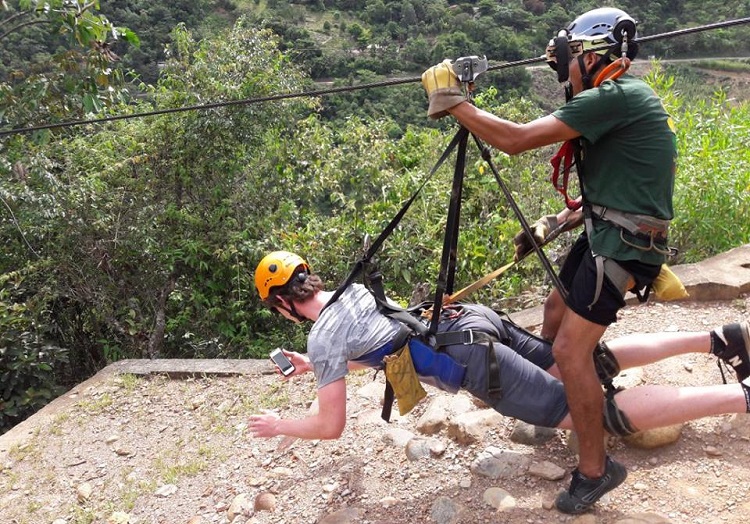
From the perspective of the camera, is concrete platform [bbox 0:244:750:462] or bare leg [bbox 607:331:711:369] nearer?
bare leg [bbox 607:331:711:369]

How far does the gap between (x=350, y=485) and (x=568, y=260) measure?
1563mm

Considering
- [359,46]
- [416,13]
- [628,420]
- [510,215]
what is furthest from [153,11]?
[628,420]

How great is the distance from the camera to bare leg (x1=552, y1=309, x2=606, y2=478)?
261 cm

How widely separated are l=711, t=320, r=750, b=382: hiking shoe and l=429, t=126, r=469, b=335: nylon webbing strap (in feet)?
3.85

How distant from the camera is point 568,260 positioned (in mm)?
2975

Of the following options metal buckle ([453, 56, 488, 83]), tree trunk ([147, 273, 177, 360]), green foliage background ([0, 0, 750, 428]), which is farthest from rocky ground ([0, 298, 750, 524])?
metal buckle ([453, 56, 488, 83])

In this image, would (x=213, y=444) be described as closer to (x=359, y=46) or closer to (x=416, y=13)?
(x=359, y=46)

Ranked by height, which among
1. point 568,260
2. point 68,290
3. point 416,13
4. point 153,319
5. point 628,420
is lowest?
point 153,319

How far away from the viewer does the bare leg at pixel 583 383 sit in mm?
2613

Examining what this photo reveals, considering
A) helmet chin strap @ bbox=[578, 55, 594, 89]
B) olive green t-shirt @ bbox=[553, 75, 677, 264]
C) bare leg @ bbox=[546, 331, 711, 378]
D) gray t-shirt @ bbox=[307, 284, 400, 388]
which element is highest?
helmet chin strap @ bbox=[578, 55, 594, 89]

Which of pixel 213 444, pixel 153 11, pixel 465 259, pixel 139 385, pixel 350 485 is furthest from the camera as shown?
pixel 153 11

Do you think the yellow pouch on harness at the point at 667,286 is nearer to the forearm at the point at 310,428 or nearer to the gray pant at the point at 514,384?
the gray pant at the point at 514,384

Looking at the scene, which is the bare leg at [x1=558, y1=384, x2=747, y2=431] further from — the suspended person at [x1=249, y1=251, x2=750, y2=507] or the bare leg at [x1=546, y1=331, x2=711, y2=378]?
the bare leg at [x1=546, y1=331, x2=711, y2=378]

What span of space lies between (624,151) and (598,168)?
13 centimetres
